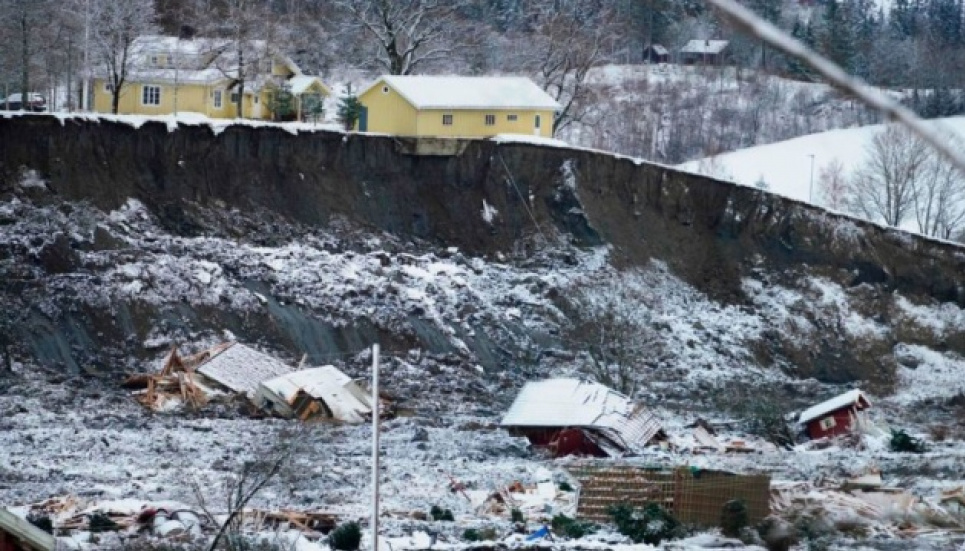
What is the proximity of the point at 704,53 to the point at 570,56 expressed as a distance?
22087 mm

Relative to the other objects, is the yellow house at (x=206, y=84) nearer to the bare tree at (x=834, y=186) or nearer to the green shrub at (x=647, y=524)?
the bare tree at (x=834, y=186)

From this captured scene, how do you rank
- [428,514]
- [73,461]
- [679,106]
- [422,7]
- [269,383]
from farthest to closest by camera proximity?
[679,106]
[422,7]
[269,383]
[73,461]
[428,514]

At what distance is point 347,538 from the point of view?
77.5 feet

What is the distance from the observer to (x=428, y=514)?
88.3ft

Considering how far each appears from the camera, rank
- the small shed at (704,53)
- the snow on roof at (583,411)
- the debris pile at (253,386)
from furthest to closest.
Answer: the small shed at (704,53), the debris pile at (253,386), the snow on roof at (583,411)

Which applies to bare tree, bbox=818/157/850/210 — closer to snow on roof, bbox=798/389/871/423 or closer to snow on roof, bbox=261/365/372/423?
snow on roof, bbox=798/389/871/423

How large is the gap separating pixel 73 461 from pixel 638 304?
20.4 meters

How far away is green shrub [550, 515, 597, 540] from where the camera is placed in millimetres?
25797

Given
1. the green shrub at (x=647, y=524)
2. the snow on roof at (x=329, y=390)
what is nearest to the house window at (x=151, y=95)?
the snow on roof at (x=329, y=390)

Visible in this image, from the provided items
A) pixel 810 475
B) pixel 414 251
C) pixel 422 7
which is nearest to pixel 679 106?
pixel 422 7

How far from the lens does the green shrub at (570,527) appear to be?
2580 centimetres

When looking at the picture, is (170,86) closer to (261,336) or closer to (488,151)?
(488,151)

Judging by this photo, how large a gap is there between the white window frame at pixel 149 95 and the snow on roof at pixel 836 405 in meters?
22.3

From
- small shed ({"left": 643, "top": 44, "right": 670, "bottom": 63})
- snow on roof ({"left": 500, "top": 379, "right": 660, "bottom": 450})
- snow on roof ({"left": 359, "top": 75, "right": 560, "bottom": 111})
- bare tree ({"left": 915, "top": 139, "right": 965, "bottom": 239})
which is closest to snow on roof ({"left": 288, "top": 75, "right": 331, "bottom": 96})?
snow on roof ({"left": 359, "top": 75, "right": 560, "bottom": 111})
